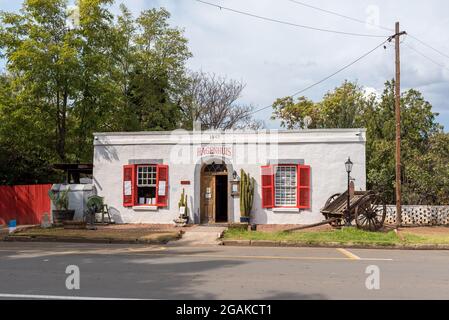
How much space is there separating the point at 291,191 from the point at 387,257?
23.3ft

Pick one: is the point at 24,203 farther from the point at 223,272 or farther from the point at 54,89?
the point at 223,272

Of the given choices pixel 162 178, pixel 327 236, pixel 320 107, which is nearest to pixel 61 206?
pixel 162 178

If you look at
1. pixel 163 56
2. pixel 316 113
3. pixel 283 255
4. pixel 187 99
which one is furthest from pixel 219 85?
pixel 283 255

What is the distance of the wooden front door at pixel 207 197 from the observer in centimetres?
1903

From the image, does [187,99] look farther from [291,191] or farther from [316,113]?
[291,191]

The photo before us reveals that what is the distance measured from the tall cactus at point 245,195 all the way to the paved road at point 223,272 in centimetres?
465

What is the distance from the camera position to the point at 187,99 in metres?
34.4

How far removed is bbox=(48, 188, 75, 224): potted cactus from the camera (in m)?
18.7

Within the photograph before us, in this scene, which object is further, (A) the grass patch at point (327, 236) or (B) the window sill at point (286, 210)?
(B) the window sill at point (286, 210)

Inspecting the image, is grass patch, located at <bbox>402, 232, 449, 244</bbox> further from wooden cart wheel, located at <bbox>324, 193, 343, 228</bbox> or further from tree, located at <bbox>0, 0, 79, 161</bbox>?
tree, located at <bbox>0, 0, 79, 161</bbox>

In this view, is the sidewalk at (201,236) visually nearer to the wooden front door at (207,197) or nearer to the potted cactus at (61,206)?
the wooden front door at (207,197)

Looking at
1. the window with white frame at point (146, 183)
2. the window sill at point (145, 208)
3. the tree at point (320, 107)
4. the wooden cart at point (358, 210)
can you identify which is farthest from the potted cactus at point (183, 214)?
the tree at point (320, 107)

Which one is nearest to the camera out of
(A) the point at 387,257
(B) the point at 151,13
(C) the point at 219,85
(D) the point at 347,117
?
(A) the point at 387,257

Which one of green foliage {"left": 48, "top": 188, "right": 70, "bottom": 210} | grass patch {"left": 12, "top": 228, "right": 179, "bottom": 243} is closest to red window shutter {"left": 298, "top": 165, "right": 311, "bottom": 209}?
grass patch {"left": 12, "top": 228, "right": 179, "bottom": 243}
